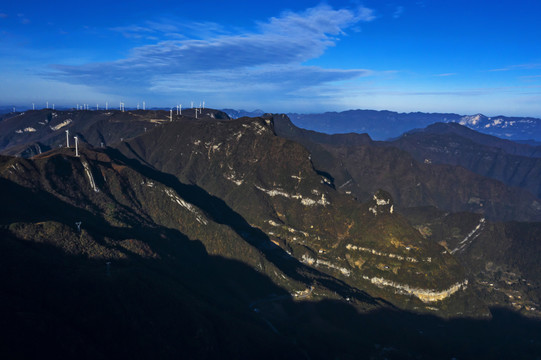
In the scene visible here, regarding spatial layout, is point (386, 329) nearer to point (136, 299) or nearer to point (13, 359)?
point (136, 299)

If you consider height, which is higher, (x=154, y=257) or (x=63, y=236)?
(x=63, y=236)

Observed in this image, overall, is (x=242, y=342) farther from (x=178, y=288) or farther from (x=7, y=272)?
(x=7, y=272)

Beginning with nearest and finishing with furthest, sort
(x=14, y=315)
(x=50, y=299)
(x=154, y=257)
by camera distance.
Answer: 1. (x=14, y=315)
2. (x=50, y=299)
3. (x=154, y=257)

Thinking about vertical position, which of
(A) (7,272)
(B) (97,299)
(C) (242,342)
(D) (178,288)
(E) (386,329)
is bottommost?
(E) (386,329)

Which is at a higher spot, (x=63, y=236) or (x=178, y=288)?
(x=63, y=236)

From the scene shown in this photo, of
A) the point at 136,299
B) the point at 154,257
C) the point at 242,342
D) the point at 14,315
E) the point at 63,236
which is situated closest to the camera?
the point at 14,315

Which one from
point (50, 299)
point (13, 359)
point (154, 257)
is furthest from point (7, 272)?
point (154, 257)

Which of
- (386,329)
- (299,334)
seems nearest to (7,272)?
(299,334)

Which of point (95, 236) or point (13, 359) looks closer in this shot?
point (13, 359)

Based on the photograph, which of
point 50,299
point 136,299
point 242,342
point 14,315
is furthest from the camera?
point 242,342
